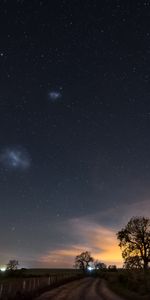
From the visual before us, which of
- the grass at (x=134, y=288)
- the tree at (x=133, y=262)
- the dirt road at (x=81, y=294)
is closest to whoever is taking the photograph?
the grass at (x=134, y=288)

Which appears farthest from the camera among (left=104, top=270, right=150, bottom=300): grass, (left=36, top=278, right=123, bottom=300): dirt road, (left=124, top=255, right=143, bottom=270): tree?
(left=124, top=255, right=143, bottom=270): tree

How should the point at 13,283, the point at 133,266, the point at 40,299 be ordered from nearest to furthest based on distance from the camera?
1. the point at 13,283
2. the point at 40,299
3. the point at 133,266

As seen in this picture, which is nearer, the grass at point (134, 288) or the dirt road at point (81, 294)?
the grass at point (134, 288)

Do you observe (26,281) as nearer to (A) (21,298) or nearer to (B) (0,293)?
(A) (21,298)

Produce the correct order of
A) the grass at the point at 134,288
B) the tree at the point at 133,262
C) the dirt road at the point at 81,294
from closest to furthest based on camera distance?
the grass at the point at 134,288
the dirt road at the point at 81,294
the tree at the point at 133,262

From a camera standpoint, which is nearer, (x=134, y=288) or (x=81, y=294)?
(x=81, y=294)

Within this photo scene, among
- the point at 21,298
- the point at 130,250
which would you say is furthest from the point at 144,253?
the point at 21,298

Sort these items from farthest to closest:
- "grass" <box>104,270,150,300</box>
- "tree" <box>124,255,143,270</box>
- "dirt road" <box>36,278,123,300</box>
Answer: "tree" <box>124,255,143,270</box> → "dirt road" <box>36,278,123,300</box> → "grass" <box>104,270,150,300</box>

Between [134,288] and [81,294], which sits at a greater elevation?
[134,288]

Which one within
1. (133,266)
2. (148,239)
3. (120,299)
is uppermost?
(148,239)

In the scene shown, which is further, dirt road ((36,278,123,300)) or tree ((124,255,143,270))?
tree ((124,255,143,270))

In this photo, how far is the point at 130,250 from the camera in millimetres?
59312

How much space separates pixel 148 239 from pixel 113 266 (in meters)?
145

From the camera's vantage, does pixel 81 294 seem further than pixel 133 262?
No
